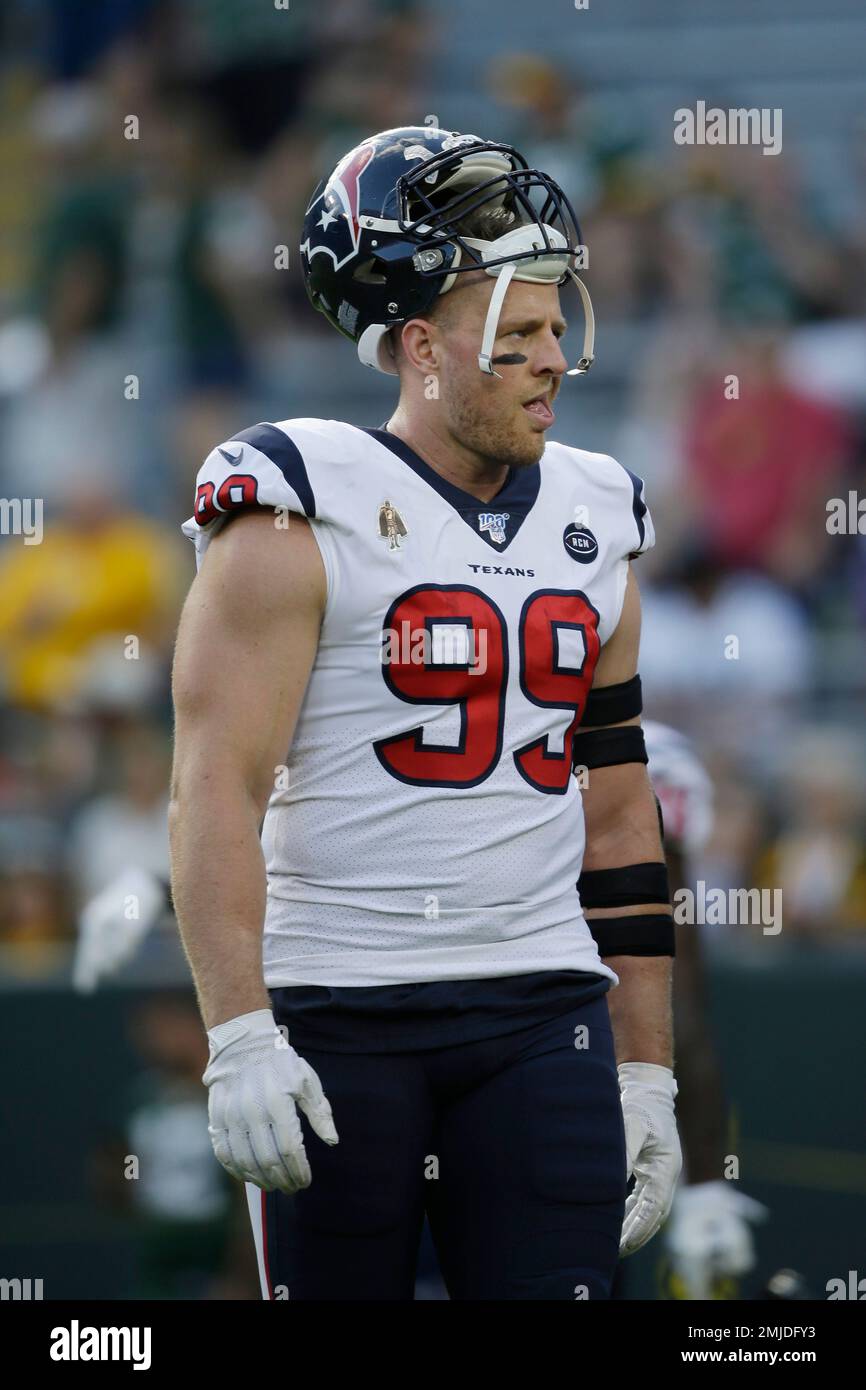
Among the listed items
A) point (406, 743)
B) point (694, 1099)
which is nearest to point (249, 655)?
point (406, 743)

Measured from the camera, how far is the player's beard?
2.84m

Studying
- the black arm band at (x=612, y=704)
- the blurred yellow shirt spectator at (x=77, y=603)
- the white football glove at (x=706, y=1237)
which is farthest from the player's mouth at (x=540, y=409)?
the blurred yellow shirt spectator at (x=77, y=603)

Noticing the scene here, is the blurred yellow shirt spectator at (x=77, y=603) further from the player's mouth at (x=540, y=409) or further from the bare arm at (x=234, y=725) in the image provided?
the bare arm at (x=234, y=725)

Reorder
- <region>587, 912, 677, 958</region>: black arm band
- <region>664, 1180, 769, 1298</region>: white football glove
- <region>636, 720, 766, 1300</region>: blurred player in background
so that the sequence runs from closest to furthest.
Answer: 1. <region>587, 912, 677, 958</region>: black arm band
2. <region>636, 720, 766, 1300</region>: blurred player in background
3. <region>664, 1180, 769, 1298</region>: white football glove

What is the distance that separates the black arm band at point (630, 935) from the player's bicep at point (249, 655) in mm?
628

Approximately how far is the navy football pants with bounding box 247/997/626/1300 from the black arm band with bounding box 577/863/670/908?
0.34 metres

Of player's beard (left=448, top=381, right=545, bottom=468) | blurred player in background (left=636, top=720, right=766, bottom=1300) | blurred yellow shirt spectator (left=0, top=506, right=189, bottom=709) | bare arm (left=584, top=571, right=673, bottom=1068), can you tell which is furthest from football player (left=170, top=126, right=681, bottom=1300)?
blurred yellow shirt spectator (left=0, top=506, right=189, bottom=709)

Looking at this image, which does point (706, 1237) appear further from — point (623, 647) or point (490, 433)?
point (490, 433)

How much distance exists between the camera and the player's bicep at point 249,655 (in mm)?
2625

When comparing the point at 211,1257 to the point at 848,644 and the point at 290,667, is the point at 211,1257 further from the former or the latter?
the point at 290,667

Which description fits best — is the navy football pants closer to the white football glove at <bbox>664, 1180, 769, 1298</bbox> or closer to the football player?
the football player

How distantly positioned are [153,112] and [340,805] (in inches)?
248

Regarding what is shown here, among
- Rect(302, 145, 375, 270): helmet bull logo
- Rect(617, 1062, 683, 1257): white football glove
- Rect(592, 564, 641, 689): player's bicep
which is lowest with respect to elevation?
Rect(617, 1062, 683, 1257): white football glove

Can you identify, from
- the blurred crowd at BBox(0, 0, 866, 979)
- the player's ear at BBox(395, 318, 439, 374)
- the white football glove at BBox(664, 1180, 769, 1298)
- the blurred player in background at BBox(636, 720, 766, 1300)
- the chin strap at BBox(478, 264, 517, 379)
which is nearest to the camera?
the chin strap at BBox(478, 264, 517, 379)
